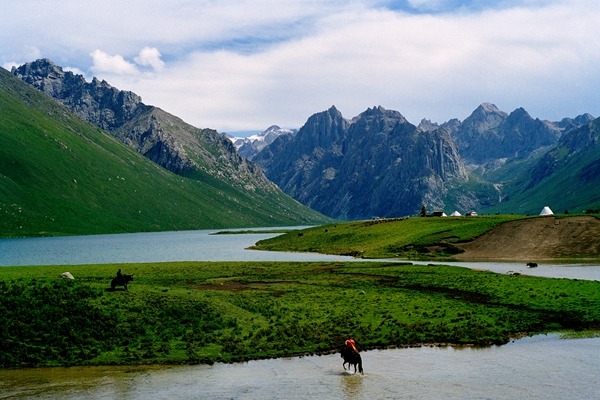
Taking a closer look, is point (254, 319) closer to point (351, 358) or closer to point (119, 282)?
point (119, 282)

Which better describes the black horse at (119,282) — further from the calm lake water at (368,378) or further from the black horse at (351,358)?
the black horse at (351,358)

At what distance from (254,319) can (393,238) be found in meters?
106

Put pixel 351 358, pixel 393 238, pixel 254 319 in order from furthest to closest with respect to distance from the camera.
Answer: pixel 393 238 → pixel 254 319 → pixel 351 358

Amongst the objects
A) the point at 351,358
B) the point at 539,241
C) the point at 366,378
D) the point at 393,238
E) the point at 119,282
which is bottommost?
the point at 366,378

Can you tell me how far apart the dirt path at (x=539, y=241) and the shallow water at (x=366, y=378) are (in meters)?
85.2

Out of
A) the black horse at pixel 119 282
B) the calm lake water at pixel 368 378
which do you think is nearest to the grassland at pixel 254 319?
the black horse at pixel 119 282

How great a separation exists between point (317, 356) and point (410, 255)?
94.8 metres

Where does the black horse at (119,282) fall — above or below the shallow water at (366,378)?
above

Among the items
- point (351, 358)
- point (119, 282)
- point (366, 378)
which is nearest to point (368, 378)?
point (366, 378)

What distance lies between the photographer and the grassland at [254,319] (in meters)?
42.3

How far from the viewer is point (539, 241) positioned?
5059 inches

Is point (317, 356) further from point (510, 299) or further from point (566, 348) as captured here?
point (510, 299)

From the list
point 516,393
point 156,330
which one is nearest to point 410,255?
point 156,330

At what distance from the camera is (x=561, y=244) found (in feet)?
411
